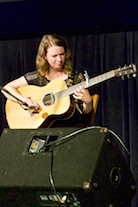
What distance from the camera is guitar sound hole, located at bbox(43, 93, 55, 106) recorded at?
2.59 metres

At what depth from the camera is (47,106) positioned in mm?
2586

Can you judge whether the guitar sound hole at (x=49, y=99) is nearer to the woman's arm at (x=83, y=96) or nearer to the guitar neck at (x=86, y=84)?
the guitar neck at (x=86, y=84)

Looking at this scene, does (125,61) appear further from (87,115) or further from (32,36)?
(32,36)

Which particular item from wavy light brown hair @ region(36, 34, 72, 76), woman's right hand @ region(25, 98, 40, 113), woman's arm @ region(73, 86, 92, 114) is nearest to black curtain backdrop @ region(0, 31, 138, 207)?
wavy light brown hair @ region(36, 34, 72, 76)

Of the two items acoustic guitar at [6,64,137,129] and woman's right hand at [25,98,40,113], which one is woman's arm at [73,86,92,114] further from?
woman's right hand at [25,98,40,113]

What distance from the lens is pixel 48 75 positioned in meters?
2.86

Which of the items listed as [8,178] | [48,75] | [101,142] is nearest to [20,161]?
[8,178]

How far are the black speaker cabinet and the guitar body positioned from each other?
95 cm

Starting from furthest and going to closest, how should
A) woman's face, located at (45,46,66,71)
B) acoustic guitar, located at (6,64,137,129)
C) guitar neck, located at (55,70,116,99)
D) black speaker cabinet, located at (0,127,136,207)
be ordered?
woman's face, located at (45,46,66,71)
acoustic guitar, located at (6,64,137,129)
guitar neck, located at (55,70,116,99)
black speaker cabinet, located at (0,127,136,207)

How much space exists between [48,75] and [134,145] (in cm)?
115

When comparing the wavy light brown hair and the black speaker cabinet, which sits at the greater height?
the wavy light brown hair

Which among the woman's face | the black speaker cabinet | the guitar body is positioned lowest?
the black speaker cabinet

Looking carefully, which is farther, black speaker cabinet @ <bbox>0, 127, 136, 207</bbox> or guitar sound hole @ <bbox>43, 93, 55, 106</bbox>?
guitar sound hole @ <bbox>43, 93, 55, 106</bbox>

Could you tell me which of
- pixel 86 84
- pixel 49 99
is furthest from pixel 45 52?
pixel 86 84
